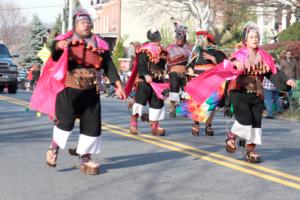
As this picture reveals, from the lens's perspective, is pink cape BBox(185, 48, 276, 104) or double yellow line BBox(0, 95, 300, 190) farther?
pink cape BBox(185, 48, 276, 104)

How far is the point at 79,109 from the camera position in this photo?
27.9ft

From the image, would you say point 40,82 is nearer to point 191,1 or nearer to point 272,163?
point 272,163

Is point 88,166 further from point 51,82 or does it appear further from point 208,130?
point 208,130

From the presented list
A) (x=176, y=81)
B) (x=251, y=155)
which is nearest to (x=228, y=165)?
(x=251, y=155)

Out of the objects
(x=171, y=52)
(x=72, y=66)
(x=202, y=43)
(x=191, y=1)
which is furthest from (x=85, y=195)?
(x=191, y=1)

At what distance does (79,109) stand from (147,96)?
4622 millimetres

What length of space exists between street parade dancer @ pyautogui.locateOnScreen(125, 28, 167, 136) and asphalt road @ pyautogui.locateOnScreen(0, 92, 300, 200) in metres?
0.38

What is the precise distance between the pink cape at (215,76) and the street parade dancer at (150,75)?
2211 millimetres

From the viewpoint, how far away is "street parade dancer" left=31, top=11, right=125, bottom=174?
835cm

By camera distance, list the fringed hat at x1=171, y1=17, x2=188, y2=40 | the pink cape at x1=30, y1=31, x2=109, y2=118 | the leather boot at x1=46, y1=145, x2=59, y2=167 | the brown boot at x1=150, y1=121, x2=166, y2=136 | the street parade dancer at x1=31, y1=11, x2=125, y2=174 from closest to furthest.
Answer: the pink cape at x1=30, y1=31, x2=109, y2=118 → the street parade dancer at x1=31, y1=11, x2=125, y2=174 → the leather boot at x1=46, y1=145, x2=59, y2=167 → the brown boot at x1=150, y1=121, x2=166, y2=136 → the fringed hat at x1=171, y1=17, x2=188, y2=40

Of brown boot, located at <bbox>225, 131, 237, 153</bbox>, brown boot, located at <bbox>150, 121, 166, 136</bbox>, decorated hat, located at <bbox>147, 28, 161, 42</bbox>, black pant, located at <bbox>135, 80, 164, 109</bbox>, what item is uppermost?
decorated hat, located at <bbox>147, 28, 161, 42</bbox>

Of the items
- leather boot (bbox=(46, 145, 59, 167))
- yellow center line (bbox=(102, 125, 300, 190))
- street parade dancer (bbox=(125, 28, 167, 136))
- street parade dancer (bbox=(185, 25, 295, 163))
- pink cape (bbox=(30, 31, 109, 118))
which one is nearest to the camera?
yellow center line (bbox=(102, 125, 300, 190))

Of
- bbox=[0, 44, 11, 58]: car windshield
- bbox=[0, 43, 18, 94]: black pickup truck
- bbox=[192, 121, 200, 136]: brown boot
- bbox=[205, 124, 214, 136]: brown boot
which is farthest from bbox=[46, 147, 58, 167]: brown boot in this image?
bbox=[0, 44, 11, 58]: car windshield

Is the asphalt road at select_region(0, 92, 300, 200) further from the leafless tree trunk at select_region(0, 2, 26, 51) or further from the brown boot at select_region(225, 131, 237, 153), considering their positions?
the leafless tree trunk at select_region(0, 2, 26, 51)
